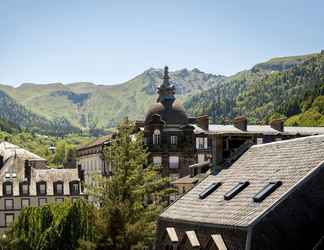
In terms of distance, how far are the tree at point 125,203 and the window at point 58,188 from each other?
51.7m

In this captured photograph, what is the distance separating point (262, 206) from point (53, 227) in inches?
1141

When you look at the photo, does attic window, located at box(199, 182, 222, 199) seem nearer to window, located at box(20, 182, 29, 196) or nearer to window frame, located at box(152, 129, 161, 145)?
window frame, located at box(152, 129, 161, 145)

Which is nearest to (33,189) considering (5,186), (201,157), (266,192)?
(5,186)

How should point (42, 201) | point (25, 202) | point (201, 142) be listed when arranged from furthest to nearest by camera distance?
1. point (42, 201)
2. point (25, 202)
3. point (201, 142)

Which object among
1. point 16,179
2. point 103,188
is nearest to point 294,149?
point 103,188

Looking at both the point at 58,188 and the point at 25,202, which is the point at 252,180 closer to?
the point at 25,202

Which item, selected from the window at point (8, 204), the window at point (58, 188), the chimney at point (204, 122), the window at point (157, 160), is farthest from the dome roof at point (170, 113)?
the window at point (8, 204)

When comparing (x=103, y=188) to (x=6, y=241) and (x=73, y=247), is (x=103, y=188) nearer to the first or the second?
(x=73, y=247)

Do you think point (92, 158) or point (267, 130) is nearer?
point (267, 130)

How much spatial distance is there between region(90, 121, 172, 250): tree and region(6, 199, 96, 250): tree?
579 centimetres

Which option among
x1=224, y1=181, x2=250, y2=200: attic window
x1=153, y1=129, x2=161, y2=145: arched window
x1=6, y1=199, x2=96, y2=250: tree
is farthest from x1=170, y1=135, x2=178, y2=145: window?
x1=224, y1=181, x2=250, y2=200: attic window

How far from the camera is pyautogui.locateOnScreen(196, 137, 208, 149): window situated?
96000mm

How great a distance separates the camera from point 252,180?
1272 inches

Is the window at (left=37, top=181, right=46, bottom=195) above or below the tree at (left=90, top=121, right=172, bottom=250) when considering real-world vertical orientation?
below
